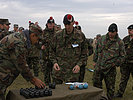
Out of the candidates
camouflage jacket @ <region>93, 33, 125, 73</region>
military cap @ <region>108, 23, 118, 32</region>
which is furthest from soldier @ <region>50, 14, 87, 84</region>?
military cap @ <region>108, 23, 118, 32</region>

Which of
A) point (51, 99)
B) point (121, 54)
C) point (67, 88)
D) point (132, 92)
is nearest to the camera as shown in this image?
point (51, 99)

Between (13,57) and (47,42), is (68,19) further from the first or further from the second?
(47,42)

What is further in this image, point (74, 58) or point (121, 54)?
point (121, 54)

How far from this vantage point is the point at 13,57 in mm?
2883

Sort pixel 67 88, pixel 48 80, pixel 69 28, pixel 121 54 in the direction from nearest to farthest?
pixel 67 88, pixel 69 28, pixel 121 54, pixel 48 80

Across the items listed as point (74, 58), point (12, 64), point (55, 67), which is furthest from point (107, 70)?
point (12, 64)

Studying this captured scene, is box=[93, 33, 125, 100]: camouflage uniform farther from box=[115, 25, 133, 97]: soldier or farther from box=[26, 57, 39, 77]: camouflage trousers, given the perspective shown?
box=[26, 57, 39, 77]: camouflage trousers

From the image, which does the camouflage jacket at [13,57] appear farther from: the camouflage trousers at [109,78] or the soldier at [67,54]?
the camouflage trousers at [109,78]

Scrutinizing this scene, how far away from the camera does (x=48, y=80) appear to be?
6898mm

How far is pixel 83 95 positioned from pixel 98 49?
6.63 ft

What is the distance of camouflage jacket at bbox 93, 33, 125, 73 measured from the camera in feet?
15.8

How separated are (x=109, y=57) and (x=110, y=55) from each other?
5cm

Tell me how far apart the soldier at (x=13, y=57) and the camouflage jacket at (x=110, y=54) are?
218 centimetres

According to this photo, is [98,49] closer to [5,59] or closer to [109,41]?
[109,41]
